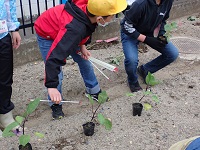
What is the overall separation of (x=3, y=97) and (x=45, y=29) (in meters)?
0.70

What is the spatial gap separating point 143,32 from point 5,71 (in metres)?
1.56

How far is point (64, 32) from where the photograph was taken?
8.82 ft

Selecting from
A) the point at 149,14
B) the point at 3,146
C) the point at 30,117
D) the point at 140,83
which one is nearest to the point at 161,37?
the point at 149,14

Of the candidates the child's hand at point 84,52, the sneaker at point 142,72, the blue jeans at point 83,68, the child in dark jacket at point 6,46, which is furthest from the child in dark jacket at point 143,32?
the child in dark jacket at point 6,46

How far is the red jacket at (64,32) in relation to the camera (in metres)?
2.66

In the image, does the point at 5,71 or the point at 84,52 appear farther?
the point at 84,52

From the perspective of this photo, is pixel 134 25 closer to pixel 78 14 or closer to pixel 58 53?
pixel 78 14

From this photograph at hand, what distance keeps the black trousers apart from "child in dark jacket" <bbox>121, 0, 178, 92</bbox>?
4.11 ft

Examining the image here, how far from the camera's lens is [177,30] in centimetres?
559

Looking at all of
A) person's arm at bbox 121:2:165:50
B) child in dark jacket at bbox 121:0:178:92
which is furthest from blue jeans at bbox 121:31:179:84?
person's arm at bbox 121:2:165:50

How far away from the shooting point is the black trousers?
2957 millimetres

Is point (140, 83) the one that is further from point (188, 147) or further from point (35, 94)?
point (188, 147)

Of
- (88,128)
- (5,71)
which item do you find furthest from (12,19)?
(88,128)

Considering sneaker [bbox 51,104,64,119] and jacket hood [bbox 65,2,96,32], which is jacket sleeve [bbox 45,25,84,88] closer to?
jacket hood [bbox 65,2,96,32]
